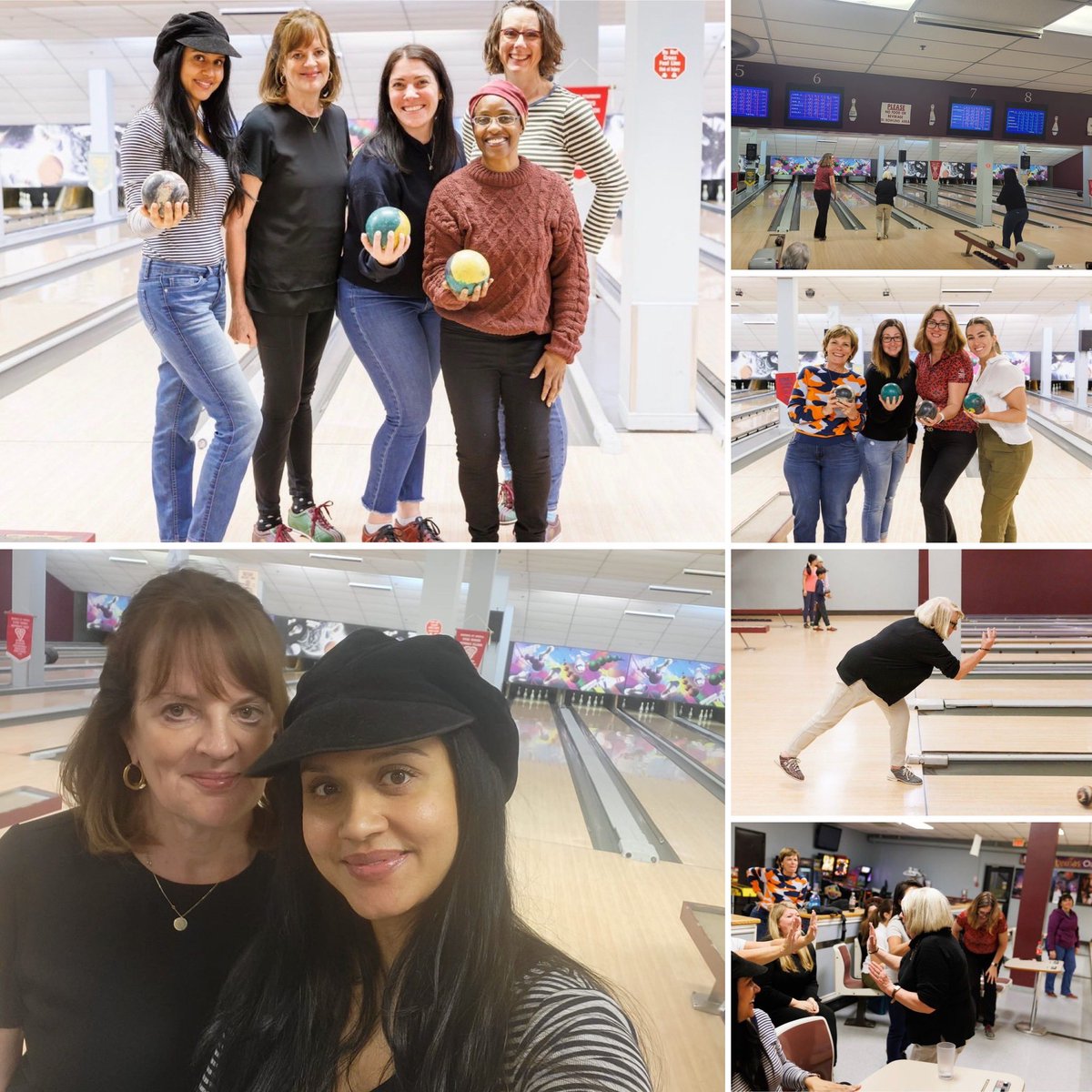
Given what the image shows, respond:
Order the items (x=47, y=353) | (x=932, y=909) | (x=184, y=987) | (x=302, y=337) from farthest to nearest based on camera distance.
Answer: (x=47, y=353) < (x=932, y=909) < (x=302, y=337) < (x=184, y=987)

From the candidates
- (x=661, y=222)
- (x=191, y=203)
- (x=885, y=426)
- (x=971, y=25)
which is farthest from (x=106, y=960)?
(x=971, y=25)

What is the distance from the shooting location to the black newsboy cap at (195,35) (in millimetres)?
2158

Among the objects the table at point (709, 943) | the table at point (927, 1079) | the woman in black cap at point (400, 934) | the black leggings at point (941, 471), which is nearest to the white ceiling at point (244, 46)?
the black leggings at point (941, 471)

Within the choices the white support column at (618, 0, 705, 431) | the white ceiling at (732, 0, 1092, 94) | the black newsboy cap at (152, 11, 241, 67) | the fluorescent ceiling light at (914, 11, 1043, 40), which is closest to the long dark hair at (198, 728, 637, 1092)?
the white support column at (618, 0, 705, 431)

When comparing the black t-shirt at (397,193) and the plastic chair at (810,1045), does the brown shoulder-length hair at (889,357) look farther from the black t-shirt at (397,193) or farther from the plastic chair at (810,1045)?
the plastic chair at (810,1045)

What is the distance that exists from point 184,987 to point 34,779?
577mm

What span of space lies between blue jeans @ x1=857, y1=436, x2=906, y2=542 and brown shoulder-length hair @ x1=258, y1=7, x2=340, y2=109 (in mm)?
1465

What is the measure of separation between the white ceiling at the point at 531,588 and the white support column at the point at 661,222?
59cm

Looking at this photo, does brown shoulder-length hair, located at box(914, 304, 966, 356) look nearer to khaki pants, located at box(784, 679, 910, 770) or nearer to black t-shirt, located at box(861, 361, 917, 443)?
black t-shirt, located at box(861, 361, 917, 443)

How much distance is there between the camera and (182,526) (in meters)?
2.40

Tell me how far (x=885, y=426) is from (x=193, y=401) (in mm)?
1674

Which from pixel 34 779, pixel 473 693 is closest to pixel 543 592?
pixel 473 693

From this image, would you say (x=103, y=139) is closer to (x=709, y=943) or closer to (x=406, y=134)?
(x=406, y=134)

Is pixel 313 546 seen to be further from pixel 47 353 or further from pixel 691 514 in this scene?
pixel 47 353
